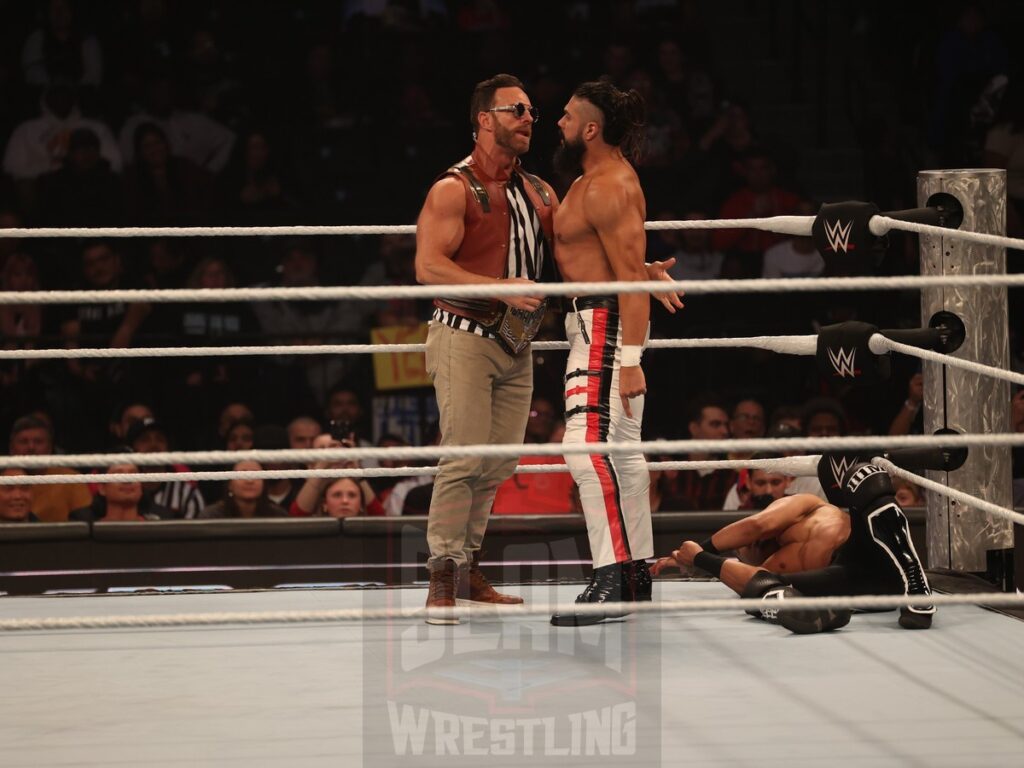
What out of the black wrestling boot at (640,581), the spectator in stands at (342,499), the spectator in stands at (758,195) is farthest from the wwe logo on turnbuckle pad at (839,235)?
the spectator in stands at (758,195)

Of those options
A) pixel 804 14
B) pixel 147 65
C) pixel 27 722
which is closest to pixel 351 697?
pixel 27 722

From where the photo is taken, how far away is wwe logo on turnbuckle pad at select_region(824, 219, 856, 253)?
2689 millimetres

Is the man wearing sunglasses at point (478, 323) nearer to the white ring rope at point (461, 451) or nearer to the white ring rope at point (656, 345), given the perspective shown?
the white ring rope at point (656, 345)

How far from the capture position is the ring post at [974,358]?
2.84 m

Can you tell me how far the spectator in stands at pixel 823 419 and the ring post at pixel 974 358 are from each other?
154cm

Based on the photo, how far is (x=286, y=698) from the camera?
2207 millimetres

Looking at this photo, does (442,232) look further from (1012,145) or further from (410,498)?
(1012,145)

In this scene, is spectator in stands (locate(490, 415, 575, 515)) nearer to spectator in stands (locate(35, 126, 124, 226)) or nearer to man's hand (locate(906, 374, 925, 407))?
man's hand (locate(906, 374, 925, 407))

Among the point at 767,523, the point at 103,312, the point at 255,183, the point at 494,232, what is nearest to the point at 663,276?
the point at 494,232

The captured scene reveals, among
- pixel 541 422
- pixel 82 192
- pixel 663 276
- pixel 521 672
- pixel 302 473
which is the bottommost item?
pixel 521 672

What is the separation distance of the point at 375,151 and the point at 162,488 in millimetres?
2214

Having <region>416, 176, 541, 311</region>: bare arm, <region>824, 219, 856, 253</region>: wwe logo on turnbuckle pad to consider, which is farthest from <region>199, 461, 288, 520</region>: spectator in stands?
<region>824, 219, 856, 253</region>: wwe logo on turnbuckle pad

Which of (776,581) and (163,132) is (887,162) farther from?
(776,581)

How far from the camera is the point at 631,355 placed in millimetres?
2742
